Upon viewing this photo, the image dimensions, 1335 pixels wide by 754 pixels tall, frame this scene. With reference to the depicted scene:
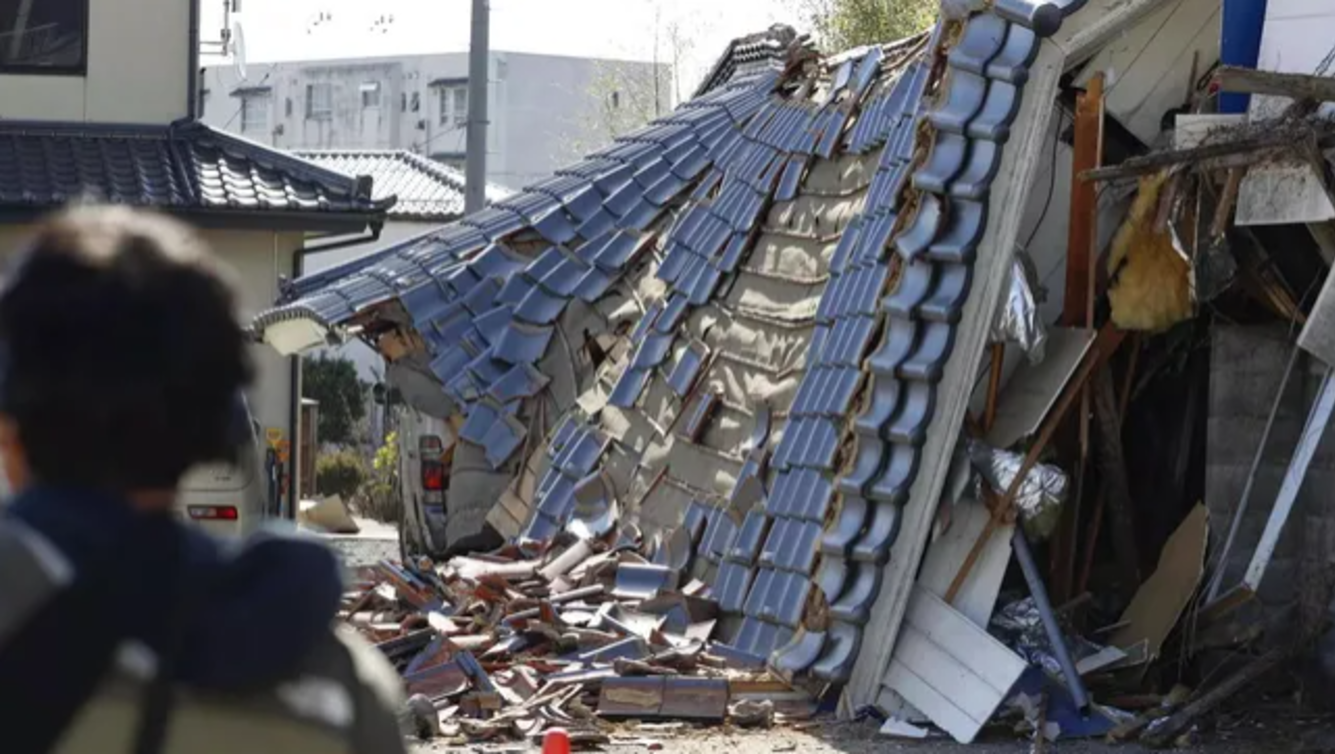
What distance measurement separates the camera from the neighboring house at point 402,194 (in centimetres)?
4328

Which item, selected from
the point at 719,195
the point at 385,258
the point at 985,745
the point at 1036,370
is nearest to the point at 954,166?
the point at 1036,370

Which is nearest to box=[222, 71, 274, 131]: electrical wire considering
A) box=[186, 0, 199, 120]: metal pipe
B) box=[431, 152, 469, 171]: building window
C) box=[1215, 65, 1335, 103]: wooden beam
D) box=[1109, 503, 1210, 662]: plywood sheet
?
box=[431, 152, 469, 171]: building window

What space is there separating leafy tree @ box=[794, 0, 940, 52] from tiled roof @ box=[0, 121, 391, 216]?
14.1 meters

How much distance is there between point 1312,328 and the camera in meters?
10.8

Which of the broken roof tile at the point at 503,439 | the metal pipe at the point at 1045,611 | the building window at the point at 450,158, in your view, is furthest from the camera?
the building window at the point at 450,158

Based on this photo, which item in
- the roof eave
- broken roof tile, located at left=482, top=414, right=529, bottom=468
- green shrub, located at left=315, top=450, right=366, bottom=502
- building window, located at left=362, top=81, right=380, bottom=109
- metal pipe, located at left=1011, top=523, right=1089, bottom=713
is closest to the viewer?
metal pipe, located at left=1011, top=523, right=1089, bottom=713

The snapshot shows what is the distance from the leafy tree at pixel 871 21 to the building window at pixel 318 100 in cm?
4310

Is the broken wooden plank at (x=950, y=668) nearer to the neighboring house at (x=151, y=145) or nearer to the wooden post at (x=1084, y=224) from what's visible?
the wooden post at (x=1084, y=224)

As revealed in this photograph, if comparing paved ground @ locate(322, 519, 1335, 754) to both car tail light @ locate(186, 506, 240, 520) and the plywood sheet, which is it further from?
car tail light @ locate(186, 506, 240, 520)

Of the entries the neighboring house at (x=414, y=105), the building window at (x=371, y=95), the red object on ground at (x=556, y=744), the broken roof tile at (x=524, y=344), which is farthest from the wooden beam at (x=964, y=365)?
the building window at (x=371, y=95)

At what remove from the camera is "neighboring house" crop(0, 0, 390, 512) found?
19.0 metres

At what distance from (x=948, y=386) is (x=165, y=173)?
376 inches

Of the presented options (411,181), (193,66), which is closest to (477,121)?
(193,66)

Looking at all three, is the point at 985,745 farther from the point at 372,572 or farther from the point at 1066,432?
the point at 372,572
